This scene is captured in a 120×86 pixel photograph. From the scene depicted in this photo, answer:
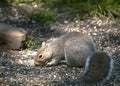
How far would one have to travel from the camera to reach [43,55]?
774 centimetres

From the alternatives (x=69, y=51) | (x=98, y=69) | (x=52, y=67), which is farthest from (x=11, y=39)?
(x=98, y=69)

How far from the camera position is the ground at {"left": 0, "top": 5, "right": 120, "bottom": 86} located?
6.97 metres

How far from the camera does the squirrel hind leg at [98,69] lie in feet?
21.4

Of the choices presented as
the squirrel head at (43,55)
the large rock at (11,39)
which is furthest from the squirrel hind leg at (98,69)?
the large rock at (11,39)

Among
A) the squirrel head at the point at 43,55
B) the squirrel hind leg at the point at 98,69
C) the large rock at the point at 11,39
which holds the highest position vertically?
the large rock at the point at 11,39

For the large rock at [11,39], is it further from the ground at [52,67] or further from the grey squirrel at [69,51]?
the grey squirrel at [69,51]

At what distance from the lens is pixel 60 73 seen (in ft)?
24.0

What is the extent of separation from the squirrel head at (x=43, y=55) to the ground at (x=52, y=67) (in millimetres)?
120

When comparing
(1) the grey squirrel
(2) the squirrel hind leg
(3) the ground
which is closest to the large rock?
(3) the ground

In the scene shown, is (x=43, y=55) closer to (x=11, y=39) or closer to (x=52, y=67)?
(x=52, y=67)

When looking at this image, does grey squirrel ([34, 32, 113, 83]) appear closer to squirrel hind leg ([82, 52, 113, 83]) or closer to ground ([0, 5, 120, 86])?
ground ([0, 5, 120, 86])

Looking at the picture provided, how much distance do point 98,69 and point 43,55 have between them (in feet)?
4.83

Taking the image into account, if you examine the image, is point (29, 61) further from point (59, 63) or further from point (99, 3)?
point (99, 3)

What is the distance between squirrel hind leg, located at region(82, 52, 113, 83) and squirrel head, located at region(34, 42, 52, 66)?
4.26ft
